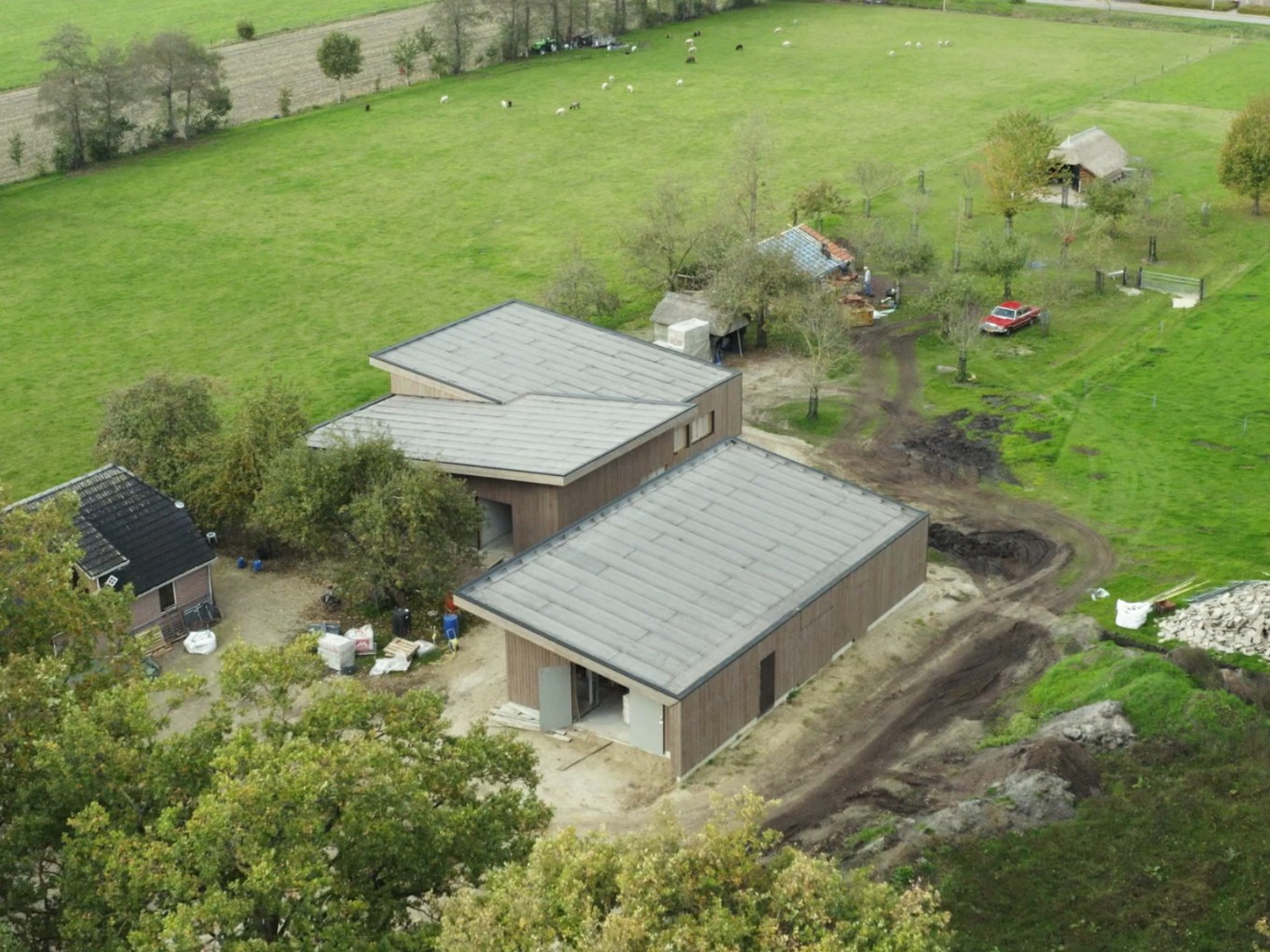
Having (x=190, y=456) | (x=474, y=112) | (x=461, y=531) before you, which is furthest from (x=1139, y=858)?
(x=474, y=112)

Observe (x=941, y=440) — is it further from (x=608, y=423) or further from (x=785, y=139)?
(x=785, y=139)

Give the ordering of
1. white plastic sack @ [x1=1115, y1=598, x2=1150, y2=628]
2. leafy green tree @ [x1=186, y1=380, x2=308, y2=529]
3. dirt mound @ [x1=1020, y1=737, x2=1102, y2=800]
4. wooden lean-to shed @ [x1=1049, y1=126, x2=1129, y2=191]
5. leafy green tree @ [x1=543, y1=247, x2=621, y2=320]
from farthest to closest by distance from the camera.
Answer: wooden lean-to shed @ [x1=1049, y1=126, x2=1129, y2=191]
leafy green tree @ [x1=543, y1=247, x2=621, y2=320]
leafy green tree @ [x1=186, y1=380, x2=308, y2=529]
white plastic sack @ [x1=1115, y1=598, x2=1150, y2=628]
dirt mound @ [x1=1020, y1=737, x2=1102, y2=800]

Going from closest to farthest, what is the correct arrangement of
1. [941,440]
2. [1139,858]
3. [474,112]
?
[1139,858] < [941,440] < [474,112]

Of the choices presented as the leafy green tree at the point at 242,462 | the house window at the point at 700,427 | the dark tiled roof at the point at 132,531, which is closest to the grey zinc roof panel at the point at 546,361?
the house window at the point at 700,427

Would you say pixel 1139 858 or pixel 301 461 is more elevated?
pixel 301 461

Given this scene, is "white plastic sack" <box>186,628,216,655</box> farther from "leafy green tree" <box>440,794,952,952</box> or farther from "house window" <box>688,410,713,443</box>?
"leafy green tree" <box>440,794,952,952</box>

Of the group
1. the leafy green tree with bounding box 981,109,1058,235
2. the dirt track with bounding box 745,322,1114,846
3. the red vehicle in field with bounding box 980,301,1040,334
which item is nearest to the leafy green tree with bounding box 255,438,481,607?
the dirt track with bounding box 745,322,1114,846

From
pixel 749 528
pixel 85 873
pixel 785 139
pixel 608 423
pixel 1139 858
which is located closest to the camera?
pixel 85 873
